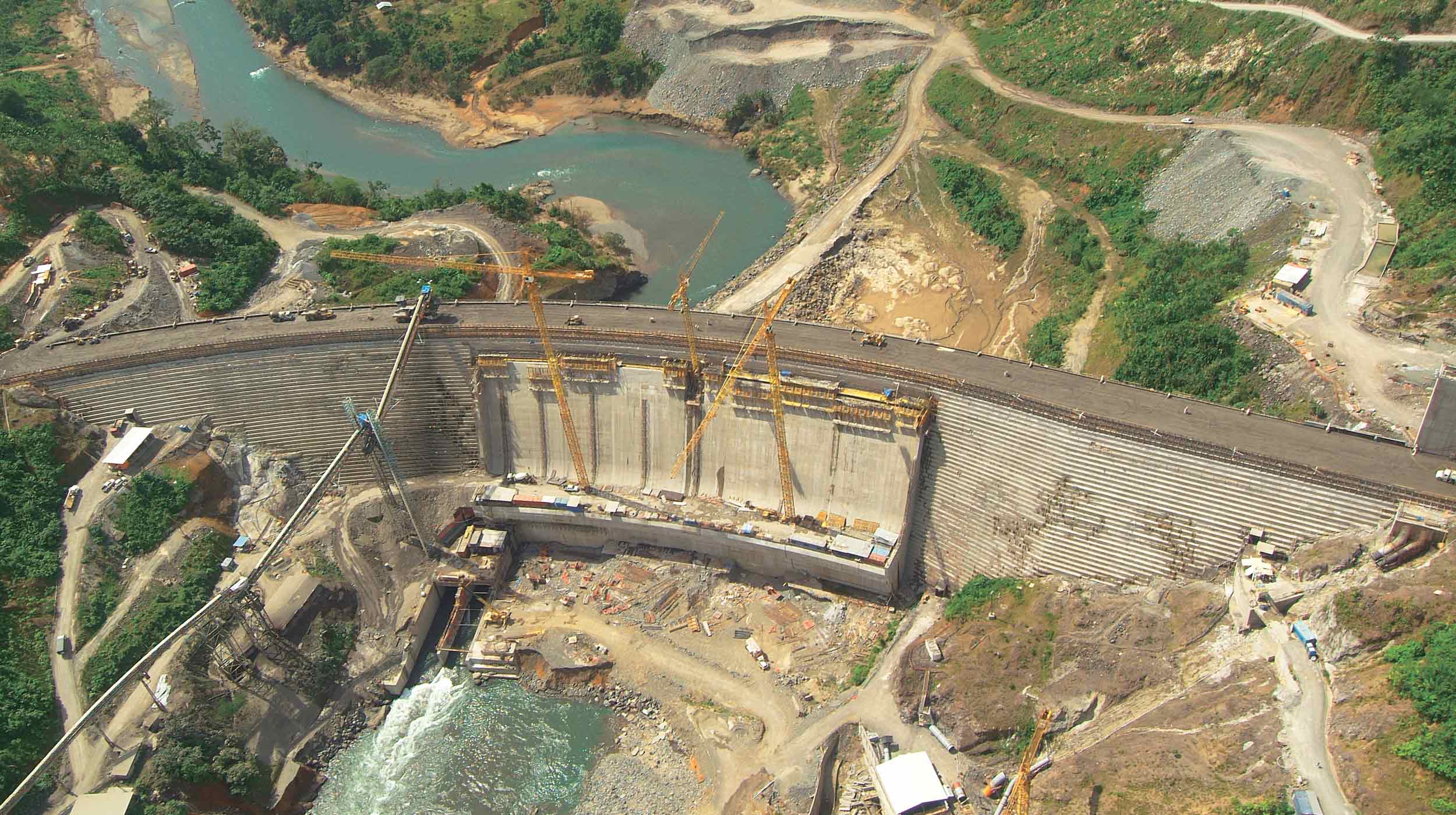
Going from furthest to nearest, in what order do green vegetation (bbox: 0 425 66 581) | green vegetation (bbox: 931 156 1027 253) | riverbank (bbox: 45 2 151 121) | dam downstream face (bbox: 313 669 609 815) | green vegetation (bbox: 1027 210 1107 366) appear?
riverbank (bbox: 45 2 151 121)
green vegetation (bbox: 931 156 1027 253)
green vegetation (bbox: 1027 210 1107 366)
green vegetation (bbox: 0 425 66 581)
dam downstream face (bbox: 313 669 609 815)

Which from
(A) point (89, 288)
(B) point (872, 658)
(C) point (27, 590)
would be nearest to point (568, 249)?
(A) point (89, 288)

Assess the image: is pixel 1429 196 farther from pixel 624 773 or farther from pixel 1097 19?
pixel 624 773

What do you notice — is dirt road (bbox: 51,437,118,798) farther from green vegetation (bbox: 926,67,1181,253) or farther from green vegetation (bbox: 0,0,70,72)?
green vegetation (bbox: 0,0,70,72)

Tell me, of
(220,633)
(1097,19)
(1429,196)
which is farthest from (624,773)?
(1097,19)

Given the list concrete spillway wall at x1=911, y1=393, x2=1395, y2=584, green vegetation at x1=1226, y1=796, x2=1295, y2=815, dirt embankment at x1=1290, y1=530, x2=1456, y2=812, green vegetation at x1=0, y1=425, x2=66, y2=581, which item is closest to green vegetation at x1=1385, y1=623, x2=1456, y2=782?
dirt embankment at x1=1290, y1=530, x2=1456, y2=812

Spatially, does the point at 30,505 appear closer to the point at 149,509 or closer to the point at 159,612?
the point at 149,509
